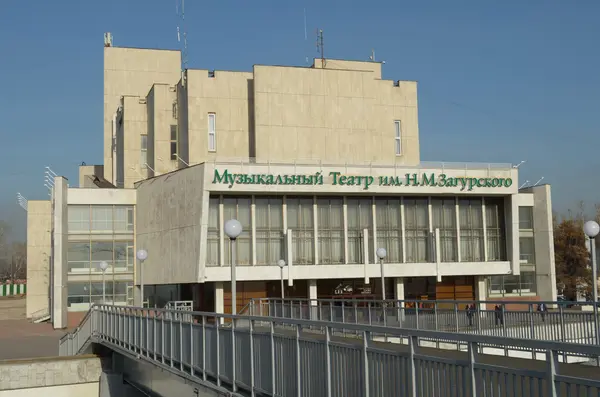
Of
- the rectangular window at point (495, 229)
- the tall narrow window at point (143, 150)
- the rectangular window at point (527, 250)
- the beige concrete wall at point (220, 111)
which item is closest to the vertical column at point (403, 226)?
the rectangular window at point (495, 229)

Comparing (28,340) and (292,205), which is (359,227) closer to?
(292,205)

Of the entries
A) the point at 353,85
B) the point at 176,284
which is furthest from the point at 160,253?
the point at 353,85

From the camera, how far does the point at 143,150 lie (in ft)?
202

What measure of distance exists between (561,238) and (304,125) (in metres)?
47.4

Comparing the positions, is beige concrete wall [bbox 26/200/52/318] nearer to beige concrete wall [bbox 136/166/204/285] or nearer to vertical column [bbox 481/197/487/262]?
beige concrete wall [bbox 136/166/204/285]

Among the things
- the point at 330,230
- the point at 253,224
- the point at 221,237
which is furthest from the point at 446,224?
the point at 221,237

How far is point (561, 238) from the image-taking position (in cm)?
9019

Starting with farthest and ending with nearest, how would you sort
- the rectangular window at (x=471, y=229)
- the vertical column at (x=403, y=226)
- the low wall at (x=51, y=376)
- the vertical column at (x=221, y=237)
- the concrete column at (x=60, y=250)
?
the concrete column at (x=60, y=250), the rectangular window at (x=471, y=229), the vertical column at (x=403, y=226), the vertical column at (x=221, y=237), the low wall at (x=51, y=376)

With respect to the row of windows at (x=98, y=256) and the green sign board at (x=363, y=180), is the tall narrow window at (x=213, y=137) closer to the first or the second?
the green sign board at (x=363, y=180)

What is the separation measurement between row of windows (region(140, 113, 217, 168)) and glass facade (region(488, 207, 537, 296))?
78.3 feet

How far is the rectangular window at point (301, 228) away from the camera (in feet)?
166

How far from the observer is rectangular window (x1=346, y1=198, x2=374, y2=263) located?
5159 centimetres

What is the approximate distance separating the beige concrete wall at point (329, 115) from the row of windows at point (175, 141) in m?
3.23

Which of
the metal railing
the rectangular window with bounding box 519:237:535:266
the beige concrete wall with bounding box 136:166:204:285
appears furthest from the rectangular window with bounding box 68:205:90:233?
the rectangular window with bounding box 519:237:535:266
